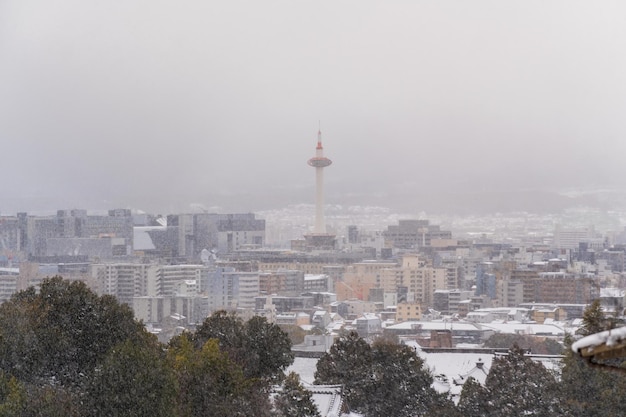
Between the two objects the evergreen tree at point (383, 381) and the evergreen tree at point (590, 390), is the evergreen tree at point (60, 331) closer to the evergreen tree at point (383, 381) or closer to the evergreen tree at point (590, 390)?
the evergreen tree at point (383, 381)

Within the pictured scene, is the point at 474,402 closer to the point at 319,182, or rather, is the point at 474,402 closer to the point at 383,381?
the point at 383,381

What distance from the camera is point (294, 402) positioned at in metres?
5.05

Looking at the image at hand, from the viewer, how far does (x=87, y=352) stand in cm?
487

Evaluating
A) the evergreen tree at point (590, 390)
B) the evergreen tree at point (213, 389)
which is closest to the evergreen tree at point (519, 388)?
the evergreen tree at point (590, 390)

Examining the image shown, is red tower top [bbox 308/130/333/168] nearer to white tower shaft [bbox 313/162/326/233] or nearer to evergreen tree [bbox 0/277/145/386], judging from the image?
white tower shaft [bbox 313/162/326/233]

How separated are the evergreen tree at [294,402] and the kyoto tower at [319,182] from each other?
128 feet

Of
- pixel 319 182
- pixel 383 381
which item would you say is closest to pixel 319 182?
pixel 319 182

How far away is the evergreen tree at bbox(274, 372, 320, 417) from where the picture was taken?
16.4 feet

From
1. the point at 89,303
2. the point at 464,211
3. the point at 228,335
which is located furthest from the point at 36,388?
the point at 464,211

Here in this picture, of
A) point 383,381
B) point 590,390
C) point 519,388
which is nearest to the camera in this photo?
point 590,390

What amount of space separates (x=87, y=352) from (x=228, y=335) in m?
1.27

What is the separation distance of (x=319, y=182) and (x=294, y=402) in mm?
39969

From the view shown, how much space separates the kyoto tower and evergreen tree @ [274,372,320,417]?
39149 mm

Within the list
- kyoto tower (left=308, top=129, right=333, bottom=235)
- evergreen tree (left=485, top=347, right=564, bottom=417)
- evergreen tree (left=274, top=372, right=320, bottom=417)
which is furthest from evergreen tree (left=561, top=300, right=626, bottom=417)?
kyoto tower (left=308, top=129, right=333, bottom=235)
